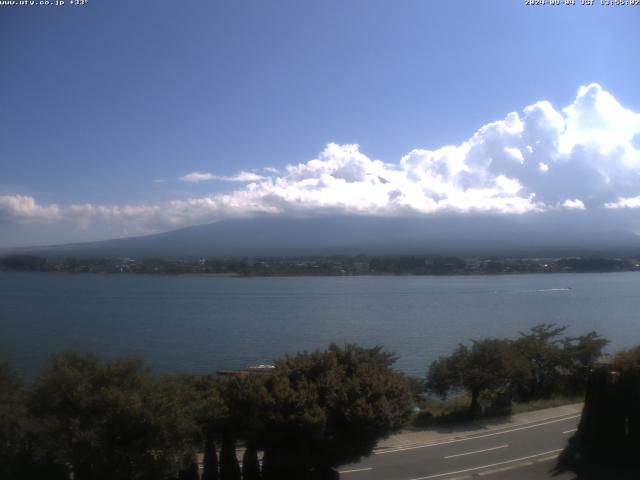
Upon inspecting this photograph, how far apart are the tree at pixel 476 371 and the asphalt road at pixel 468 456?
2470 mm

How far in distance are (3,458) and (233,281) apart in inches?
2548

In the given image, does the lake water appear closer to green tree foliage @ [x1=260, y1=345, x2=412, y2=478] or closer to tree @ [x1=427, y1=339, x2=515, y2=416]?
tree @ [x1=427, y1=339, x2=515, y2=416]

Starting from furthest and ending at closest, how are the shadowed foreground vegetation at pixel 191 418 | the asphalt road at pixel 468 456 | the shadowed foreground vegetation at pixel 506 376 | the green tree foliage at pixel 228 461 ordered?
1. the shadowed foreground vegetation at pixel 506 376
2. the asphalt road at pixel 468 456
3. the green tree foliage at pixel 228 461
4. the shadowed foreground vegetation at pixel 191 418

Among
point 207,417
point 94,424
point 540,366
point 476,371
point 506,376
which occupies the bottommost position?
point 540,366

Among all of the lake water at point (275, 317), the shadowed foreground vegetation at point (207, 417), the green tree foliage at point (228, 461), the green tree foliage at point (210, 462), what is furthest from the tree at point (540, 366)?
the green tree foliage at point (210, 462)

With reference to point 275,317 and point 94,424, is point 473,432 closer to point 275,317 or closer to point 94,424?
point 94,424

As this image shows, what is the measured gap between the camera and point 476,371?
14438 mm

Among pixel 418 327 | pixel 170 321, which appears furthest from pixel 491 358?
pixel 170 321

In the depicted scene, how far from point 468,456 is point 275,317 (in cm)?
A: 2768

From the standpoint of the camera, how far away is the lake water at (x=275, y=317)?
2542 centimetres

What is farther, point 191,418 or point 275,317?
point 275,317

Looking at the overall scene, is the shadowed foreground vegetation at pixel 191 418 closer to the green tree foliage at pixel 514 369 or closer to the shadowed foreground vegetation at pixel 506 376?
the shadowed foreground vegetation at pixel 506 376

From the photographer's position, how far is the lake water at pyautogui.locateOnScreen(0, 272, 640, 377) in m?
25.4

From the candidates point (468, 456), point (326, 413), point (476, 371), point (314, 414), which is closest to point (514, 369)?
point (476, 371)
